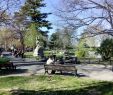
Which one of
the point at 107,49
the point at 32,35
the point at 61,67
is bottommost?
the point at 61,67

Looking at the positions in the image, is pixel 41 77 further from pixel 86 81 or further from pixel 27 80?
pixel 86 81

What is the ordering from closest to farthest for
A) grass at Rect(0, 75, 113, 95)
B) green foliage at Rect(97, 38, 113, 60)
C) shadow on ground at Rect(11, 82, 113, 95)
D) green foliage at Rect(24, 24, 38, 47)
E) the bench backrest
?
shadow on ground at Rect(11, 82, 113, 95), grass at Rect(0, 75, 113, 95), the bench backrest, green foliage at Rect(97, 38, 113, 60), green foliage at Rect(24, 24, 38, 47)

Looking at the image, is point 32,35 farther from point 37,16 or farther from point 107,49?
point 107,49

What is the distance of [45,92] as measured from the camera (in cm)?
1559

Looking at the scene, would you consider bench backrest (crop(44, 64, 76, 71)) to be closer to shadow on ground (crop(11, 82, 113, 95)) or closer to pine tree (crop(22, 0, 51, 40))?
shadow on ground (crop(11, 82, 113, 95))

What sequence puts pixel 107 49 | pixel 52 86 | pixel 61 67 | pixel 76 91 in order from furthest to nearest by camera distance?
1. pixel 107 49
2. pixel 61 67
3. pixel 52 86
4. pixel 76 91

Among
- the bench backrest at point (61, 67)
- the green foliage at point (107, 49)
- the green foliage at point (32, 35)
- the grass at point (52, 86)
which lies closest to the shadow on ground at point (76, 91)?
the grass at point (52, 86)

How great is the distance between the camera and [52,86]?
17547 mm

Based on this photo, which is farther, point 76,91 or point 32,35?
point 32,35

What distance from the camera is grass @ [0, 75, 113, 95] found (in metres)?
15.5

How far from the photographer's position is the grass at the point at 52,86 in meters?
15.5

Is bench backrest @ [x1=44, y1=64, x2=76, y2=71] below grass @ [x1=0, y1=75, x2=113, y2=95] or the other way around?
the other way around

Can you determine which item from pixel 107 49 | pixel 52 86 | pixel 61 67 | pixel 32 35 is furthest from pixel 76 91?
pixel 32 35

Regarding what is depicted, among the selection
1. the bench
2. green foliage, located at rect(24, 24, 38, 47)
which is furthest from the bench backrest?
green foliage, located at rect(24, 24, 38, 47)
